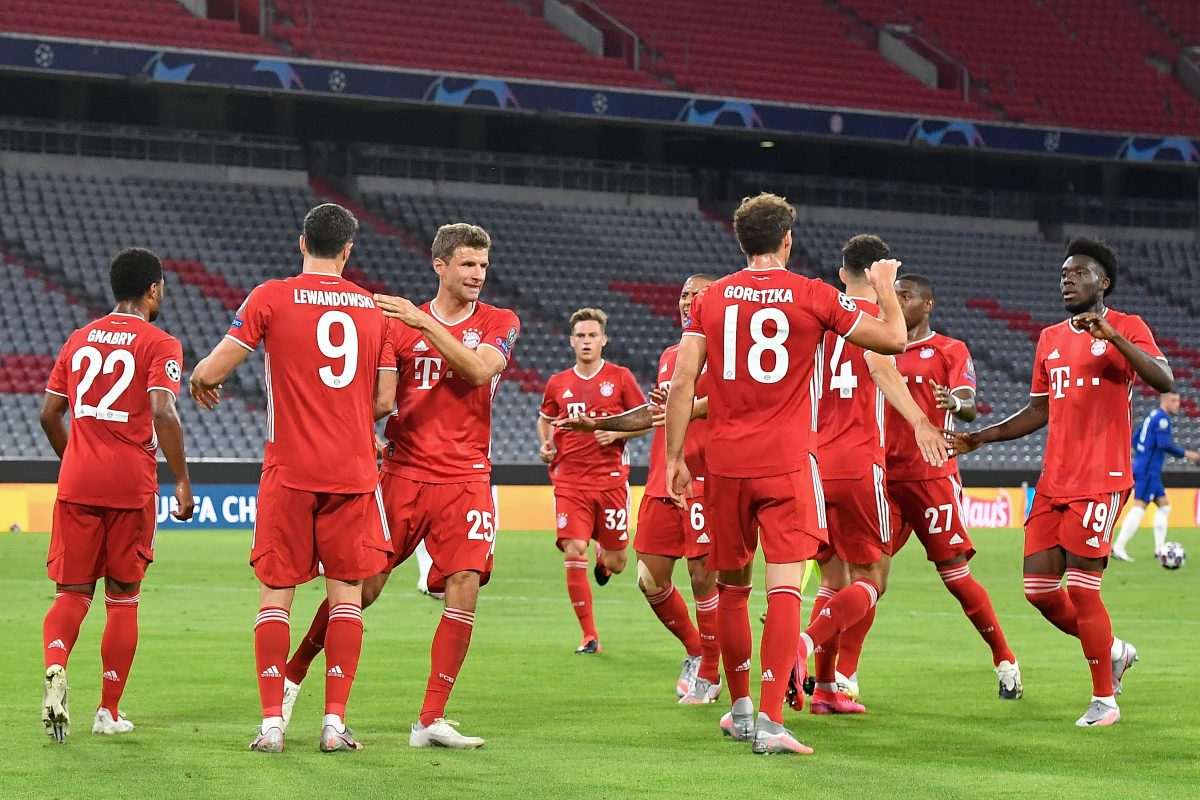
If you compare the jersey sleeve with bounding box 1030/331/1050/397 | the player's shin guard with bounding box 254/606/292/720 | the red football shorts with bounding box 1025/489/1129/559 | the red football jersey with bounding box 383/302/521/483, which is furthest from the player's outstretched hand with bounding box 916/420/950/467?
the player's shin guard with bounding box 254/606/292/720

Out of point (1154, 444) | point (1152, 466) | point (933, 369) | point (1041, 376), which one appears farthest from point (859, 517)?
point (1152, 466)

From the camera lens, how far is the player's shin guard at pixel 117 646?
7.53 m

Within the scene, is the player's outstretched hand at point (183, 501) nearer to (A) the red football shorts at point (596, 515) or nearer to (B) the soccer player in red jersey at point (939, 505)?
(B) the soccer player in red jersey at point (939, 505)

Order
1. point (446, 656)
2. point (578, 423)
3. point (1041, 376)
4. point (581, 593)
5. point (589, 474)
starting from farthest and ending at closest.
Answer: point (589, 474) < point (581, 593) < point (1041, 376) < point (578, 423) < point (446, 656)

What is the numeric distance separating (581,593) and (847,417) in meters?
3.74

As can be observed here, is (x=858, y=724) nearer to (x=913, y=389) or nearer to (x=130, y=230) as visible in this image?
(x=913, y=389)

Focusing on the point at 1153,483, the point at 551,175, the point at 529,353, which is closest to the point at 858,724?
the point at 1153,483

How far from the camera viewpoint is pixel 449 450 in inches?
295

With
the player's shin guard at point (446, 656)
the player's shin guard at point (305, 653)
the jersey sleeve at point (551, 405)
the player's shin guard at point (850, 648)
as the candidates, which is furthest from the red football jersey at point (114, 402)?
the jersey sleeve at point (551, 405)

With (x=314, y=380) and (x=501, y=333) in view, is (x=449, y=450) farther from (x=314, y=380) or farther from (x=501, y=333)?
(x=314, y=380)

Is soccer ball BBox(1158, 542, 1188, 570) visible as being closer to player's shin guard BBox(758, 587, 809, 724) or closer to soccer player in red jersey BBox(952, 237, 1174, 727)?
soccer player in red jersey BBox(952, 237, 1174, 727)

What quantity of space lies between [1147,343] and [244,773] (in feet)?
15.0

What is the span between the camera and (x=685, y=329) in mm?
7523

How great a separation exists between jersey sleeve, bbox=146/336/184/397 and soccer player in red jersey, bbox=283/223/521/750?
96 centimetres
